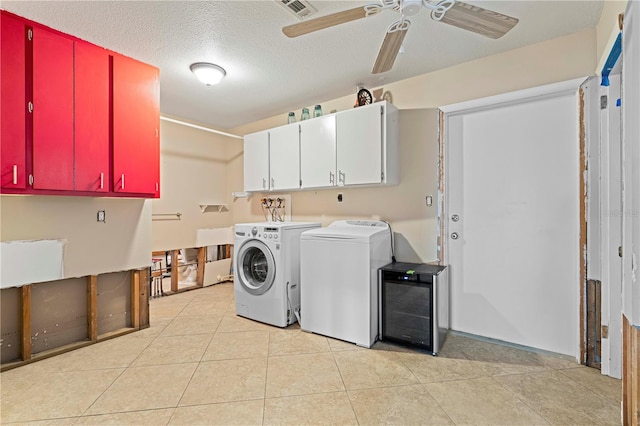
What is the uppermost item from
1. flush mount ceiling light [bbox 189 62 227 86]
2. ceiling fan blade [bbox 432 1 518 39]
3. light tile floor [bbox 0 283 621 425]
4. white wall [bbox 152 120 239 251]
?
flush mount ceiling light [bbox 189 62 227 86]

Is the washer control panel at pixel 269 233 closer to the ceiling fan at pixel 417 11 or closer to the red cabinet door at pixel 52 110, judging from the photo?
the red cabinet door at pixel 52 110

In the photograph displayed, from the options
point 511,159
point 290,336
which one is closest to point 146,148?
point 290,336

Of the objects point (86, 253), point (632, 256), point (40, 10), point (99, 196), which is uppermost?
point (40, 10)

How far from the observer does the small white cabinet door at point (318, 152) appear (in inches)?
123

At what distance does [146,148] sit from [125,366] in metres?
1.76

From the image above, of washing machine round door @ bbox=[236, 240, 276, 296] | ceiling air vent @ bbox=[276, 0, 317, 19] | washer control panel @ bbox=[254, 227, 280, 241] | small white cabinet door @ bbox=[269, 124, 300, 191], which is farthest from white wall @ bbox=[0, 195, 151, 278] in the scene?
ceiling air vent @ bbox=[276, 0, 317, 19]

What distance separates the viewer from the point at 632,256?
1.08m

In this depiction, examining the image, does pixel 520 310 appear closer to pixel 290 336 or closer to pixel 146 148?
pixel 290 336

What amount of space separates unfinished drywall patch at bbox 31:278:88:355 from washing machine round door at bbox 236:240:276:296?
4.40 feet

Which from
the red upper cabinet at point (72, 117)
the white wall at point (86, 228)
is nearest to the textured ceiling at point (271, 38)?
the red upper cabinet at point (72, 117)

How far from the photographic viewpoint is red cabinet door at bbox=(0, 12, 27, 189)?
6.20ft

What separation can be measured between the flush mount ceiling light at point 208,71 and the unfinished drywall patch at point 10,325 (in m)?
2.18

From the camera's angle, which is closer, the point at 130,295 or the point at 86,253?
the point at 86,253

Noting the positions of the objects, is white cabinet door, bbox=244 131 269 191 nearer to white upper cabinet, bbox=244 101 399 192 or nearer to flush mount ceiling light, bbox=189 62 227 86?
white upper cabinet, bbox=244 101 399 192
